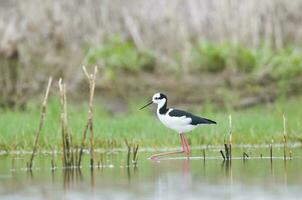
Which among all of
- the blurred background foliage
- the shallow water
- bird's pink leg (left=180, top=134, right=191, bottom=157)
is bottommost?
the shallow water

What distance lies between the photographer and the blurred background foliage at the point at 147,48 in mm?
20203

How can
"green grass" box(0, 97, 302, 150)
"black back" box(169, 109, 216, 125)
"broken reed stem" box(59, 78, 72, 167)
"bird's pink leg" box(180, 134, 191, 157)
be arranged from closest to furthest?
"broken reed stem" box(59, 78, 72, 167) → "bird's pink leg" box(180, 134, 191, 157) → "black back" box(169, 109, 216, 125) → "green grass" box(0, 97, 302, 150)

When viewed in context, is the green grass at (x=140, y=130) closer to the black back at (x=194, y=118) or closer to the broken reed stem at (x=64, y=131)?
the black back at (x=194, y=118)

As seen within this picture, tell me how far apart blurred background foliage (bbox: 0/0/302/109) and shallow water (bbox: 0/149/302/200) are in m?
7.06

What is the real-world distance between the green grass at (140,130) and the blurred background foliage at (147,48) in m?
2.49

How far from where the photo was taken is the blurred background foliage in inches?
795

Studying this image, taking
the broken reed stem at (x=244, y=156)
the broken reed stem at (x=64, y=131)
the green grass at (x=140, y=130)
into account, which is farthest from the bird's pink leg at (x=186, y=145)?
the broken reed stem at (x=64, y=131)

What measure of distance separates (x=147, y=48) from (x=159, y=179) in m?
9.55

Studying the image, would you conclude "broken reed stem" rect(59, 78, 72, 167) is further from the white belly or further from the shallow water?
the white belly

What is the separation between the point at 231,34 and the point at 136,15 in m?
1.76

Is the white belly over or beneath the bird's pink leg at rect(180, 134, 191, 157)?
over

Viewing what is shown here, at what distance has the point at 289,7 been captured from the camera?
21266mm

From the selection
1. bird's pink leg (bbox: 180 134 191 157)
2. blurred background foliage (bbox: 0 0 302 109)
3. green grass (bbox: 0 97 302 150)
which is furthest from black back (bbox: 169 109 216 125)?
blurred background foliage (bbox: 0 0 302 109)

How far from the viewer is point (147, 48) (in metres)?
20.6
